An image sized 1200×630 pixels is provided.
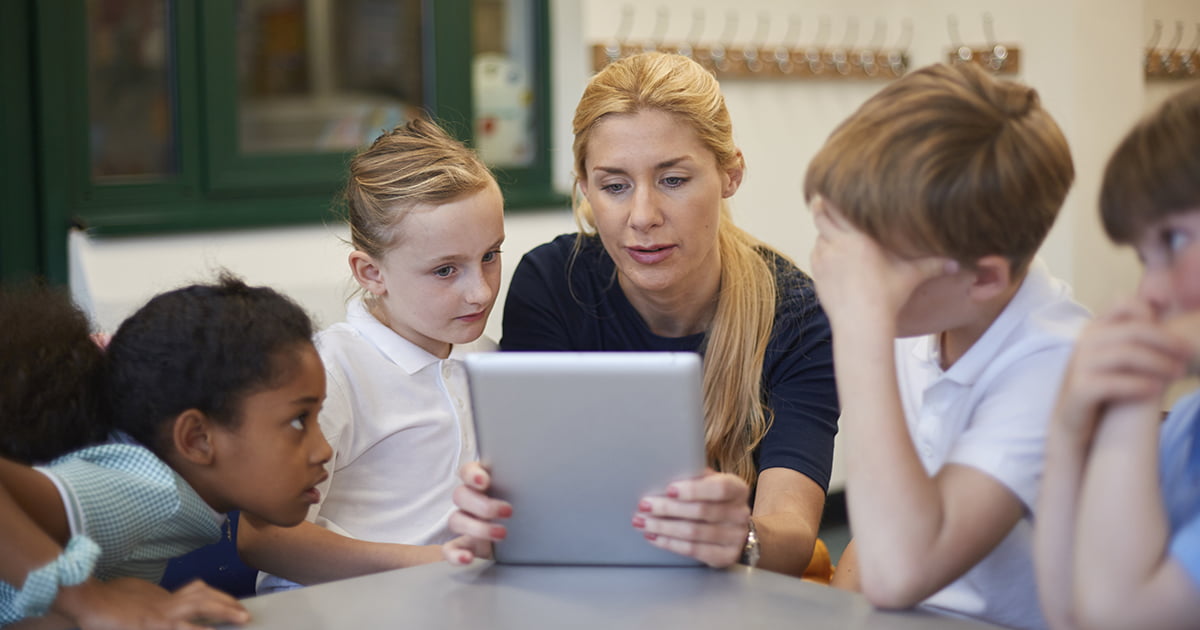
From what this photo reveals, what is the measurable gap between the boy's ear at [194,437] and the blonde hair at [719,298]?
2.25ft

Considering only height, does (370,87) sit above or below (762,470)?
above

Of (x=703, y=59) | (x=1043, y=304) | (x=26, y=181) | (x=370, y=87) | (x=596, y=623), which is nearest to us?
(x=596, y=623)

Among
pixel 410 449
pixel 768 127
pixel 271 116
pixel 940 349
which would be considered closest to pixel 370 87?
pixel 271 116

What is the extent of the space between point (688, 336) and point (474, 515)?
713mm

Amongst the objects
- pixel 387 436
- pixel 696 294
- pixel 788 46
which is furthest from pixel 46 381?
pixel 788 46

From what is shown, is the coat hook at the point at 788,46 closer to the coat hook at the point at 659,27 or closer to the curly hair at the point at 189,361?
the coat hook at the point at 659,27

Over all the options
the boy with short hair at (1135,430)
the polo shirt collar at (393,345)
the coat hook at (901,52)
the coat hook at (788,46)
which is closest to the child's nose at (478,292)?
the polo shirt collar at (393,345)

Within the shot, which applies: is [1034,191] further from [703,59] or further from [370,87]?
[370,87]

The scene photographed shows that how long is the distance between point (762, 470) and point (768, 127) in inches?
81.2

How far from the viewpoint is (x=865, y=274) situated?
107cm

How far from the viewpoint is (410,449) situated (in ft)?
5.32

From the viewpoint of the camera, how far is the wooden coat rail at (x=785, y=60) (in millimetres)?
3238

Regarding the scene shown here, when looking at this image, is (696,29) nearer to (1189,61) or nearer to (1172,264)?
(1189,61)

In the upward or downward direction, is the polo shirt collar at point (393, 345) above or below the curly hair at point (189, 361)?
below
